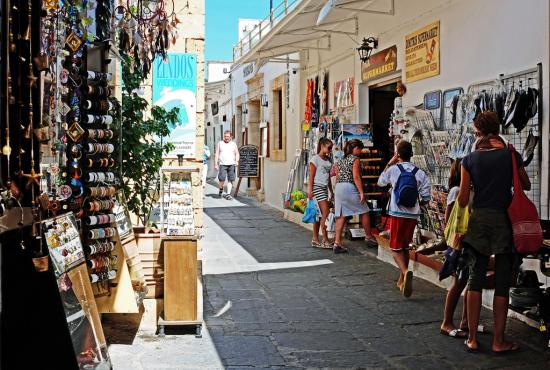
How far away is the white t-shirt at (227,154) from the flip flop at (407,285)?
11.9 m

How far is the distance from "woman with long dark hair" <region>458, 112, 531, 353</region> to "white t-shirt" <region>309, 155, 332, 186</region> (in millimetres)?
5207

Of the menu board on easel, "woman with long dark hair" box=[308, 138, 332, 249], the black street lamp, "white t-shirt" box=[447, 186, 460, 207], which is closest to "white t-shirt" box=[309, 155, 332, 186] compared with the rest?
"woman with long dark hair" box=[308, 138, 332, 249]

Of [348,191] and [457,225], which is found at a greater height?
[457,225]

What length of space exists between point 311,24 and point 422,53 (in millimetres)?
3507

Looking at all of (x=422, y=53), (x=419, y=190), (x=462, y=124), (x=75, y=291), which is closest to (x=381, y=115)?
(x=422, y=53)

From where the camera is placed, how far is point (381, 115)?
11242 millimetres

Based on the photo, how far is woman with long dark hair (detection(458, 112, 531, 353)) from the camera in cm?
492

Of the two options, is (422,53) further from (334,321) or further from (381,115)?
(334,321)

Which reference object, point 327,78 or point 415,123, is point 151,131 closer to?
point 415,123

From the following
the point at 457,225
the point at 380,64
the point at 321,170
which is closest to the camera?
the point at 457,225

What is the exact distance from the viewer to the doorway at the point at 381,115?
36.4 ft

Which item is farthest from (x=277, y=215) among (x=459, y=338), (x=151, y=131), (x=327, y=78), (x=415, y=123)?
(x=459, y=338)

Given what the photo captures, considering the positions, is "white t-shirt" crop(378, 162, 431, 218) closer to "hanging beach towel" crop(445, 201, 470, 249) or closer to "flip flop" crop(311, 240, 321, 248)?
"hanging beach towel" crop(445, 201, 470, 249)

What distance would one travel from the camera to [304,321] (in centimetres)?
601
